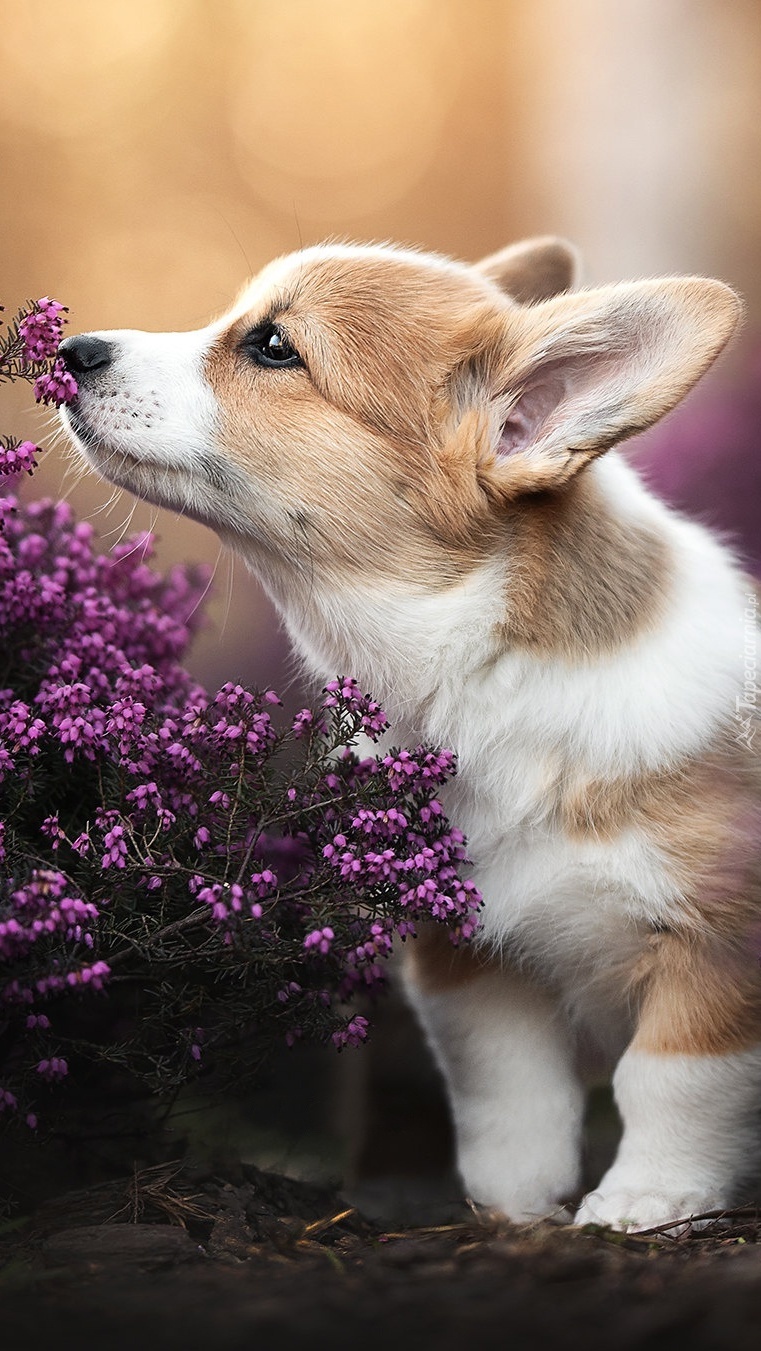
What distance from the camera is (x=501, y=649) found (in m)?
1.65

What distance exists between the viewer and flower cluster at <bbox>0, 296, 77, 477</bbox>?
1.51 m

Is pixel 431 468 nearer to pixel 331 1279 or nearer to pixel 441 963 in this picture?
pixel 441 963

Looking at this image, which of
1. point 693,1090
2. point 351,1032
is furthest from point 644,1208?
point 351,1032

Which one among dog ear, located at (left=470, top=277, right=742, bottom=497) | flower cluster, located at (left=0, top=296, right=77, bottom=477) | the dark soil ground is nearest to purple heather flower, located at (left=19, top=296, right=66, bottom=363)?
flower cluster, located at (left=0, top=296, right=77, bottom=477)

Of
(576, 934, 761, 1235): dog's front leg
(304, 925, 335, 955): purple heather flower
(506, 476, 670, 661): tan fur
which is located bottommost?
(576, 934, 761, 1235): dog's front leg

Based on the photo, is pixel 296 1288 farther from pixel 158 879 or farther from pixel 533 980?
pixel 533 980

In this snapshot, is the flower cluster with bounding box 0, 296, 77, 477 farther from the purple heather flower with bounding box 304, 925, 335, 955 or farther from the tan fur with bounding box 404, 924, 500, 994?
the tan fur with bounding box 404, 924, 500, 994

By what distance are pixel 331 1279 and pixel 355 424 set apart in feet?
3.55

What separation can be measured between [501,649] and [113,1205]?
868 millimetres

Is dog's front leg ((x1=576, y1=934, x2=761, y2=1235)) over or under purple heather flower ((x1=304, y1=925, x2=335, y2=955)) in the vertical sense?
under

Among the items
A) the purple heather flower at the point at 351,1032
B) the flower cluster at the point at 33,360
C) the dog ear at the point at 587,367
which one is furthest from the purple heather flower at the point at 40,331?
the purple heather flower at the point at 351,1032

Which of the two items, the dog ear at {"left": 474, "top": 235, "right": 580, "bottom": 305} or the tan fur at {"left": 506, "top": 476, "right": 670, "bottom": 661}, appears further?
the dog ear at {"left": 474, "top": 235, "right": 580, "bottom": 305}

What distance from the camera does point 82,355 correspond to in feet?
5.49

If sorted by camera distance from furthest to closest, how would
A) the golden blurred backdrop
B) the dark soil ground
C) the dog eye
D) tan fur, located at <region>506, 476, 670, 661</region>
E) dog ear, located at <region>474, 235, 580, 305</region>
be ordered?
the golden blurred backdrop < dog ear, located at <region>474, 235, 580, 305</region> < the dog eye < tan fur, located at <region>506, 476, 670, 661</region> < the dark soil ground
